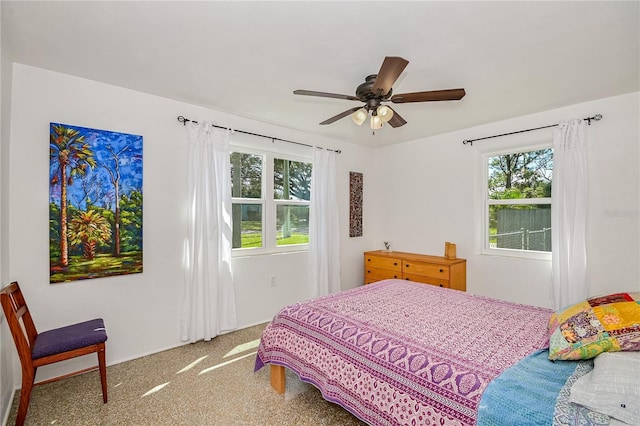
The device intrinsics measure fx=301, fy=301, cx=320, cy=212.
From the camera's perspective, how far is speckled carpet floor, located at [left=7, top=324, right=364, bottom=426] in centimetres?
195

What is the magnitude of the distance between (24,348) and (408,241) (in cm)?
417

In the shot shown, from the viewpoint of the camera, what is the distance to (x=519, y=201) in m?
3.58

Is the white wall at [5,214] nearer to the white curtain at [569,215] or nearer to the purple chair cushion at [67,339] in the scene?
the purple chair cushion at [67,339]

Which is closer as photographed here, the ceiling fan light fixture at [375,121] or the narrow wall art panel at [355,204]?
the ceiling fan light fixture at [375,121]

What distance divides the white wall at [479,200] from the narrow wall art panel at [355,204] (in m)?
0.36

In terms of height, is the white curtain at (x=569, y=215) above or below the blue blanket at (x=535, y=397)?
above

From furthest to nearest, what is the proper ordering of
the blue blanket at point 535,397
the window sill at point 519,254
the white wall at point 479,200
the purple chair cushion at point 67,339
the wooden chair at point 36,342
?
the window sill at point 519,254 < the white wall at point 479,200 < the purple chair cushion at point 67,339 < the wooden chair at point 36,342 < the blue blanket at point 535,397

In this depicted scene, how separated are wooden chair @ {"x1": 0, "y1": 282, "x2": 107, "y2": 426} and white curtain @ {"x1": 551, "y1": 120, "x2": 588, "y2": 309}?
4107 mm

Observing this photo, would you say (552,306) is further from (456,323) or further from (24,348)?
(24,348)

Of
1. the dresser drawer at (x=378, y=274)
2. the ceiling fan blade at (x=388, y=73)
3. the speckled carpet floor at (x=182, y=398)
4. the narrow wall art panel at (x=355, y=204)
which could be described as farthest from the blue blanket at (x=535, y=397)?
the narrow wall art panel at (x=355, y=204)

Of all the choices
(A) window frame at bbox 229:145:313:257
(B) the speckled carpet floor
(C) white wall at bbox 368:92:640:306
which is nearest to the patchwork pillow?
(B) the speckled carpet floor

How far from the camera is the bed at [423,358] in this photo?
1247 millimetres

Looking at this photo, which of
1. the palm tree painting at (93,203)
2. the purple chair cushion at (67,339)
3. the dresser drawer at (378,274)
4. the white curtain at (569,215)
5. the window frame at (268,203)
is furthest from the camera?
the dresser drawer at (378,274)

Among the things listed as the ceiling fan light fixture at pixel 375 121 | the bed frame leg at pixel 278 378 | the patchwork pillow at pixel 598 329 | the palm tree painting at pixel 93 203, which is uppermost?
the ceiling fan light fixture at pixel 375 121
